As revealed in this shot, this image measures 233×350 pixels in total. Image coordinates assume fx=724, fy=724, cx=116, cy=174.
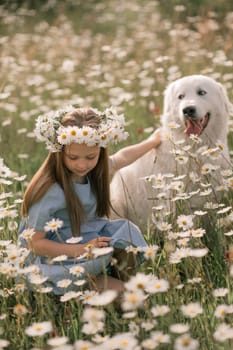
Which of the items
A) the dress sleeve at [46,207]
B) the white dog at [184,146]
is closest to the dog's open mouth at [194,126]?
the white dog at [184,146]

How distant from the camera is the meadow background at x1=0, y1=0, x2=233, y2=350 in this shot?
99.1 inches

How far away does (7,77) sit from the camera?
7078mm

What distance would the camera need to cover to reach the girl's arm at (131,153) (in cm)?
390

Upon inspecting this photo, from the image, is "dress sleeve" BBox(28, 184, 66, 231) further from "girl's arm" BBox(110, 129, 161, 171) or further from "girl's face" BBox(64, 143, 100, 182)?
"girl's arm" BBox(110, 129, 161, 171)

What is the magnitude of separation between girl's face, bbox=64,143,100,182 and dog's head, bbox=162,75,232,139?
795mm

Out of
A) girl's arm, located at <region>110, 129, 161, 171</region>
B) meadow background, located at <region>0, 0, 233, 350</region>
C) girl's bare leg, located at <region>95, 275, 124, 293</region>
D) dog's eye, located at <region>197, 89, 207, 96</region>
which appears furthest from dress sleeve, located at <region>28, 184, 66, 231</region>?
dog's eye, located at <region>197, 89, 207, 96</region>

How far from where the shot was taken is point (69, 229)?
11.1 ft

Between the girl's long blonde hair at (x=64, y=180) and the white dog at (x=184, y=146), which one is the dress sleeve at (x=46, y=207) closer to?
the girl's long blonde hair at (x=64, y=180)

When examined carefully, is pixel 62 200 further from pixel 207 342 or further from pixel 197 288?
pixel 207 342

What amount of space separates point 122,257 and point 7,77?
13.7ft

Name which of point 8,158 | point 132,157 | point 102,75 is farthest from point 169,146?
point 102,75

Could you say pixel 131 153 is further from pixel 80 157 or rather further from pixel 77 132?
pixel 77 132

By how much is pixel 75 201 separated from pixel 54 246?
25 cm

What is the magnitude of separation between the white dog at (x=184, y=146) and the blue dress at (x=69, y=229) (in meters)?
0.49
